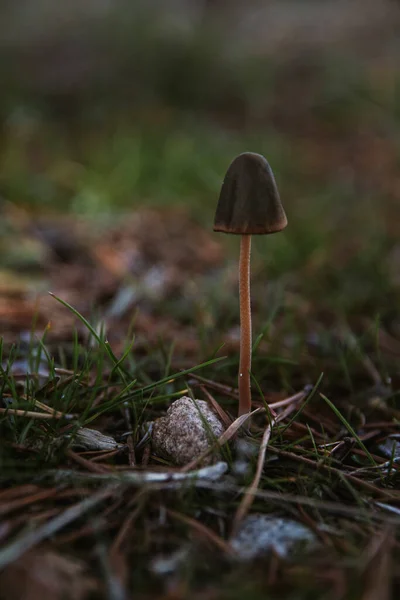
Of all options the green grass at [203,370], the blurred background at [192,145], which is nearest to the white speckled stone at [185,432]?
the green grass at [203,370]

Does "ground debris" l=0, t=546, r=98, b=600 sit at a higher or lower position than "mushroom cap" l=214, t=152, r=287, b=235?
lower

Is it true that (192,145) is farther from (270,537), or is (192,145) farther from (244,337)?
(270,537)

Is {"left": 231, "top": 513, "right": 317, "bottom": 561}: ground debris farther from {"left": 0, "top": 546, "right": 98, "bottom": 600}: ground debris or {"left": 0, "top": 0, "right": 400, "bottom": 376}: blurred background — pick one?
{"left": 0, "top": 0, "right": 400, "bottom": 376}: blurred background

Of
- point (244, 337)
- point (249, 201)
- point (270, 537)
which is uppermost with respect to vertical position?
point (249, 201)

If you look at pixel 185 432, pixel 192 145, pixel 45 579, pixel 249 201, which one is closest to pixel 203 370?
pixel 185 432

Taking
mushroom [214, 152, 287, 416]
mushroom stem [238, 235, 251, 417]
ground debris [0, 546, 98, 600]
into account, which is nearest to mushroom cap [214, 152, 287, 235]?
mushroom [214, 152, 287, 416]

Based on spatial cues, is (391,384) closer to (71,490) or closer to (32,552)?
(71,490)
